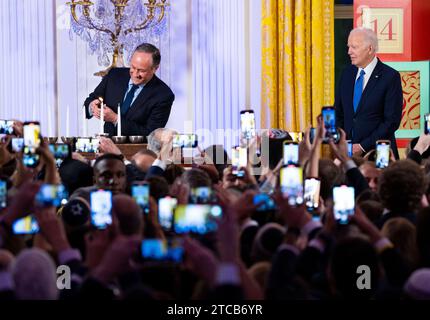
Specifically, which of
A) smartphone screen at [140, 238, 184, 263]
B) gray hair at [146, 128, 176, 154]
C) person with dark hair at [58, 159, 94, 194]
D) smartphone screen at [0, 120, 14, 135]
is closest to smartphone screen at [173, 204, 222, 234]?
smartphone screen at [140, 238, 184, 263]

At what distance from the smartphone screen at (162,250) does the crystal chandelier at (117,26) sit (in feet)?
16.7

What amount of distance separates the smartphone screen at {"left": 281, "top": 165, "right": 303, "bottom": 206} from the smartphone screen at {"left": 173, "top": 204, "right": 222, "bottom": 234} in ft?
1.07

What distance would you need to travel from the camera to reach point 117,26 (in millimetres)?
7145

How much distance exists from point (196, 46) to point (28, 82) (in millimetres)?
1424

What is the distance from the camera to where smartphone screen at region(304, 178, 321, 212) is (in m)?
3.06

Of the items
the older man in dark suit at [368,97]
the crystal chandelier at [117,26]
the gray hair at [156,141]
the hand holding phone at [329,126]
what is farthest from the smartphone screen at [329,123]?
the crystal chandelier at [117,26]

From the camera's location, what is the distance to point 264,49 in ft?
25.3

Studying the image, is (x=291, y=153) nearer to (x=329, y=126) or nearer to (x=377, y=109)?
(x=329, y=126)

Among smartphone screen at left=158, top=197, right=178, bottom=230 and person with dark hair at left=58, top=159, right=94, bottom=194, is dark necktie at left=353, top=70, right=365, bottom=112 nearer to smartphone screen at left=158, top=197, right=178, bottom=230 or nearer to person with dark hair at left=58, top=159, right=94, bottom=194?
person with dark hair at left=58, top=159, right=94, bottom=194

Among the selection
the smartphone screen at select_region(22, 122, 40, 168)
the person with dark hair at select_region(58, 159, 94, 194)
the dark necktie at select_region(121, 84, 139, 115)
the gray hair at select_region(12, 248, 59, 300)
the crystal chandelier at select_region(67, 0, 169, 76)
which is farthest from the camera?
the crystal chandelier at select_region(67, 0, 169, 76)

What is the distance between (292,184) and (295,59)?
17.2 feet
